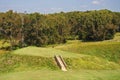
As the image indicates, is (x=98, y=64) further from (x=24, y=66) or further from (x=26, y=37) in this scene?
(x=26, y=37)

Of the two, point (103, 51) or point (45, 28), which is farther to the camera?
point (45, 28)

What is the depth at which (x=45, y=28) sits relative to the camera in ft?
287

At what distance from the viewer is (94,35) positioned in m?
99.9

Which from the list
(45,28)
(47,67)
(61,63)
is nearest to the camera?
(47,67)

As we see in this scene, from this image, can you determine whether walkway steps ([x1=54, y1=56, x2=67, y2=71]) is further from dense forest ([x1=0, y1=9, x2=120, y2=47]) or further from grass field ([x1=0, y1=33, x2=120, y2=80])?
dense forest ([x1=0, y1=9, x2=120, y2=47])

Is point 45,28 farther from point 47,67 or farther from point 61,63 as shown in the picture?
point 47,67

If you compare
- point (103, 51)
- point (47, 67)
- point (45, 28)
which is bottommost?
point (45, 28)

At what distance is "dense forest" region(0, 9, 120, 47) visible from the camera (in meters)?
85.1

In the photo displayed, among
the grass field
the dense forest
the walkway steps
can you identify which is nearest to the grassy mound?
the grass field

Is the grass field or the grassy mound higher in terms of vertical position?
the grass field

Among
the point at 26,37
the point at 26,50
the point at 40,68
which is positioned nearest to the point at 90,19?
the point at 26,37

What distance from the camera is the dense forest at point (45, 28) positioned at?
85062 mm

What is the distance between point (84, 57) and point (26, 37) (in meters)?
50.9

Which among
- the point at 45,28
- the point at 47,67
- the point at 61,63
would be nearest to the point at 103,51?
the point at 61,63
